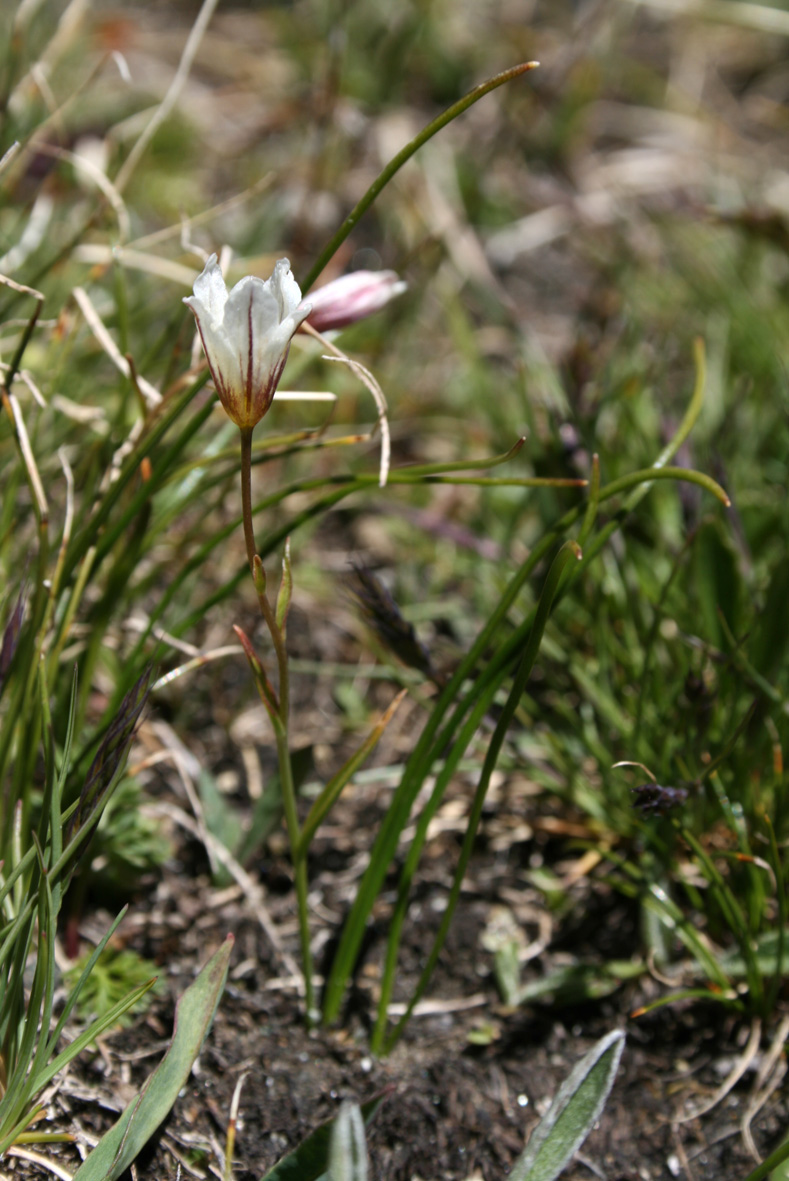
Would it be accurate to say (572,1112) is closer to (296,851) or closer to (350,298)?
(296,851)

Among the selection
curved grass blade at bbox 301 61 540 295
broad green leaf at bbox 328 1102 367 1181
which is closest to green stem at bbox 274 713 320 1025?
broad green leaf at bbox 328 1102 367 1181

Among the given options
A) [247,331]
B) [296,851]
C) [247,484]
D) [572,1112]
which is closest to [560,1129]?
[572,1112]

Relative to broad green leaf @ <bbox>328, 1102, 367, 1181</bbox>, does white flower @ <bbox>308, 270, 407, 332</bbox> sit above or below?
above

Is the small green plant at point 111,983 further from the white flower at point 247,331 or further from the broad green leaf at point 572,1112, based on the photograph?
the white flower at point 247,331

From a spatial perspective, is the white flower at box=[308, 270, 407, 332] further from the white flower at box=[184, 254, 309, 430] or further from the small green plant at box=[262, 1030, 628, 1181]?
the small green plant at box=[262, 1030, 628, 1181]

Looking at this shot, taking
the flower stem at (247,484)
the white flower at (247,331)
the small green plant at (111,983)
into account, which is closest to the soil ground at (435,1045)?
the small green plant at (111,983)

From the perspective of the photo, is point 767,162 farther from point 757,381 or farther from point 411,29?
point 757,381
